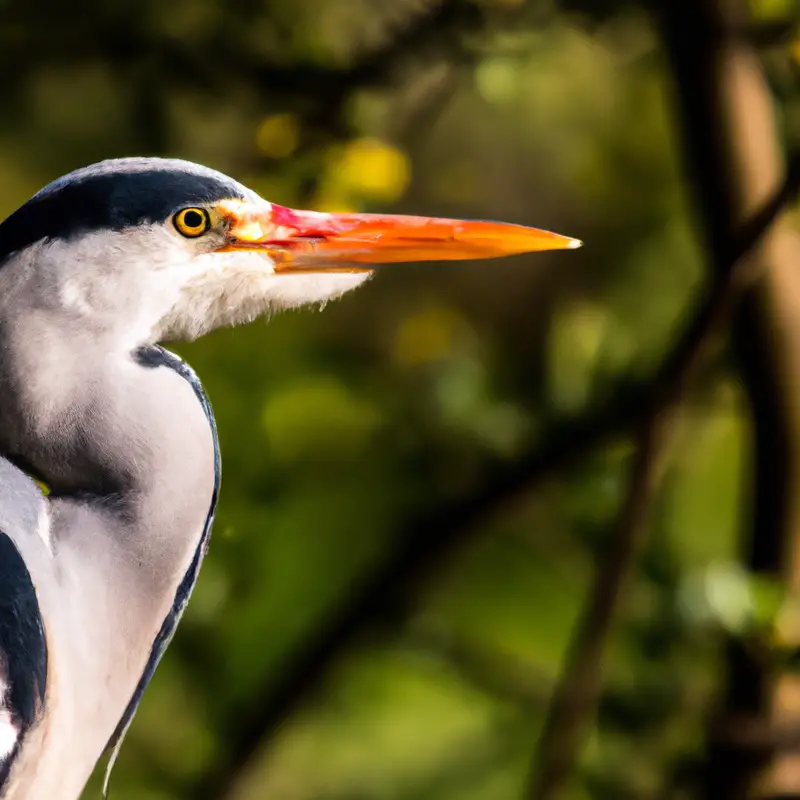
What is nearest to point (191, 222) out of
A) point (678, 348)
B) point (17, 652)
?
point (17, 652)

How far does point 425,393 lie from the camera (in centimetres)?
232

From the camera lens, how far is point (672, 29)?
159cm

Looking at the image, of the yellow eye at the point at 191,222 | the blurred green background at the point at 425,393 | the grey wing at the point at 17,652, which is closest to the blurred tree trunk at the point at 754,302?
the blurred green background at the point at 425,393

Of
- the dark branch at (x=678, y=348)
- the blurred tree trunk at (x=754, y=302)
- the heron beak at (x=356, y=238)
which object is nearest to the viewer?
the heron beak at (x=356, y=238)

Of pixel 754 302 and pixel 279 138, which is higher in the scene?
pixel 279 138

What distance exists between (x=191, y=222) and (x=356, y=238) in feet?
0.47

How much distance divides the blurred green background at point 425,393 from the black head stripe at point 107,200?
496 millimetres

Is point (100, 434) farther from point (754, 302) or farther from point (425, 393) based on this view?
point (425, 393)

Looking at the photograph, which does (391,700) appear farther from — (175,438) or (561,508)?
(175,438)

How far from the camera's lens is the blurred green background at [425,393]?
5.28 feet

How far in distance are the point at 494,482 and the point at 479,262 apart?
1602mm

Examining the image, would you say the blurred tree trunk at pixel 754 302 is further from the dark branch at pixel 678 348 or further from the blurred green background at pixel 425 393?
the blurred green background at pixel 425 393

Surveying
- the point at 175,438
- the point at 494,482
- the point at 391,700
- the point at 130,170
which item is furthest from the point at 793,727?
the point at 391,700

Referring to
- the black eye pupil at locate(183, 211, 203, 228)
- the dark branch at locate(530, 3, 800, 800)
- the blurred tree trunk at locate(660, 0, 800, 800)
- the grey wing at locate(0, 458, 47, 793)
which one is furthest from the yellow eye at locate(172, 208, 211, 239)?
the blurred tree trunk at locate(660, 0, 800, 800)
